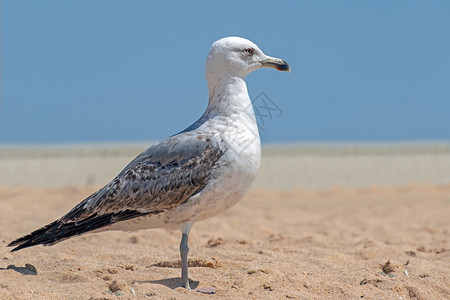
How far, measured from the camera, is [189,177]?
544cm

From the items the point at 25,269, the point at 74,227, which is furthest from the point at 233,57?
the point at 25,269

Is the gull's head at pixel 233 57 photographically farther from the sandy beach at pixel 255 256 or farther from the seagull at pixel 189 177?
the sandy beach at pixel 255 256

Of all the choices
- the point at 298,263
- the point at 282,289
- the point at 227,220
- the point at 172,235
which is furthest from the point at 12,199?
the point at 282,289

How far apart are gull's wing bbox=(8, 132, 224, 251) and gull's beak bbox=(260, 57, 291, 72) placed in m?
0.97

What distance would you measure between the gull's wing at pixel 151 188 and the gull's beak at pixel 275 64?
97 centimetres

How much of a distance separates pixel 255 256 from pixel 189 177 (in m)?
1.95

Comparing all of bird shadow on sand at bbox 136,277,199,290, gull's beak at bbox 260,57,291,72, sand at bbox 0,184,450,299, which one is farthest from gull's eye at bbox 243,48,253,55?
bird shadow on sand at bbox 136,277,199,290

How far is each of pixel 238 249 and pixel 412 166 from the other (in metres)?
13.6

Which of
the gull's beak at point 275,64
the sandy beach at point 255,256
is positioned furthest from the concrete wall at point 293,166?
the gull's beak at point 275,64

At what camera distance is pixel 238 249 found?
25.8 ft

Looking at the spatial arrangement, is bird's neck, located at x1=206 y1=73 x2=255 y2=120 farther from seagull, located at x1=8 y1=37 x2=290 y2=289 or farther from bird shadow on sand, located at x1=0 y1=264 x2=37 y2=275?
bird shadow on sand, located at x1=0 y1=264 x2=37 y2=275

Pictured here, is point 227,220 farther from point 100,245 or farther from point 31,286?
point 31,286

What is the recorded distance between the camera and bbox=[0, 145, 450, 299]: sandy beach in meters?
5.50

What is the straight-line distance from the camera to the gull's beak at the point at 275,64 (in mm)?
6043
